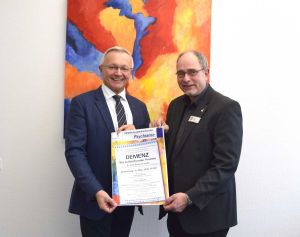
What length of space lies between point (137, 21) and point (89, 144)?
1049 mm

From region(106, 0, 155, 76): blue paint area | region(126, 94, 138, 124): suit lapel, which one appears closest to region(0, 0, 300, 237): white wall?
region(106, 0, 155, 76): blue paint area

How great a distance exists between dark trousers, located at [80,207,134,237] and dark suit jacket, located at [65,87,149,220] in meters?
0.06

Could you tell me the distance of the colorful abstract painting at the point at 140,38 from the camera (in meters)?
2.09

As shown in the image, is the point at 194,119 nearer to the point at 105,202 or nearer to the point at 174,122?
the point at 174,122

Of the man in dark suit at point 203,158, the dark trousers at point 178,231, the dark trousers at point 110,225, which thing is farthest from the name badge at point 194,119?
the dark trousers at point 110,225

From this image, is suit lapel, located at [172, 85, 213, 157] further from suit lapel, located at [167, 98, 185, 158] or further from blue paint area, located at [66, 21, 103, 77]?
blue paint area, located at [66, 21, 103, 77]

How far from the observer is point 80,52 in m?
2.09

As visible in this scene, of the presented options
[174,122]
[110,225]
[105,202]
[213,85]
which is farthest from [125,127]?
[213,85]

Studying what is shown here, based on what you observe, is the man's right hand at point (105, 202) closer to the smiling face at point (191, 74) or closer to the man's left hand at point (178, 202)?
the man's left hand at point (178, 202)
